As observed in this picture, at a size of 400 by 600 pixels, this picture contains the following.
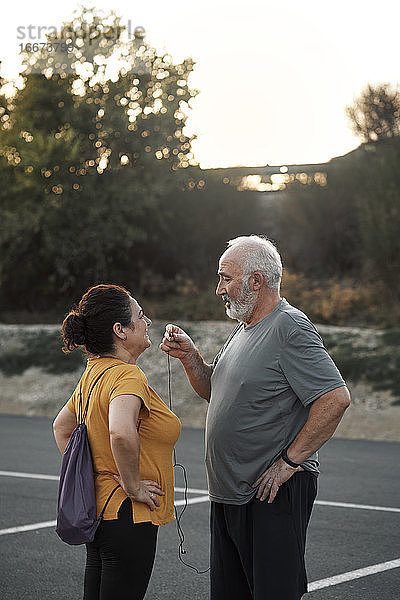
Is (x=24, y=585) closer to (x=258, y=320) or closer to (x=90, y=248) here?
(x=258, y=320)

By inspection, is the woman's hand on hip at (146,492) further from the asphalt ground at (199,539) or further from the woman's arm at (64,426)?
the asphalt ground at (199,539)

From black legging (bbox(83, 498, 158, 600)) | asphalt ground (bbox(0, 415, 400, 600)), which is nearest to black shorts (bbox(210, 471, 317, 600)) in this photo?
black legging (bbox(83, 498, 158, 600))

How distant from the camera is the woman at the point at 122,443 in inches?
147

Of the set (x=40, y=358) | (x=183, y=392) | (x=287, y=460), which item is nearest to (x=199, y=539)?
(x=287, y=460)

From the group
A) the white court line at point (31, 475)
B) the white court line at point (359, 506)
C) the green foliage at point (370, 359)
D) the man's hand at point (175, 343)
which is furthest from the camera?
the green foliage at point (370, 359)

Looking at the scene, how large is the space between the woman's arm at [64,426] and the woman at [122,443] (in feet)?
0.35

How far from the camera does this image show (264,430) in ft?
13.0

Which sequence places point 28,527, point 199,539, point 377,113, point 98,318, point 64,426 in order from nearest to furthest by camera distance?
point 98,318
point 64,426
point 199,539
point 28,527
point 377,113

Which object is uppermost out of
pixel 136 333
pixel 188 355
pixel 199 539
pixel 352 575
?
pixel 136 333

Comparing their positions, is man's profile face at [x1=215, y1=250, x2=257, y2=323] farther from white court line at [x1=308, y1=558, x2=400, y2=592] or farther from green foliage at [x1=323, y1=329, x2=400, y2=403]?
green foliage at [x1=323, y1=329, x2=400, y2=403]

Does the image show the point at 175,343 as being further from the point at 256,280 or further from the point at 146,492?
the point at 146,492

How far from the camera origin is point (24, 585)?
6012 mm

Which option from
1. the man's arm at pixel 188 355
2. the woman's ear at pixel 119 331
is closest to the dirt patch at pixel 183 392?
the man's arm at pixel 188 355

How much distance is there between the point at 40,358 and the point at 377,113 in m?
16.6
